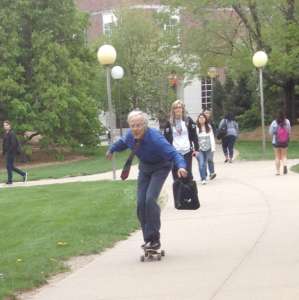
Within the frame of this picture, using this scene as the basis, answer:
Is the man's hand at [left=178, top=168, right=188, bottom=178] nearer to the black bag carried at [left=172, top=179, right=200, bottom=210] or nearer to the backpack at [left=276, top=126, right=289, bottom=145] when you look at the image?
the black bag carried at [left=172, top=179, right=200, bottom=210]

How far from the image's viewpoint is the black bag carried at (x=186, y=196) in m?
7.84

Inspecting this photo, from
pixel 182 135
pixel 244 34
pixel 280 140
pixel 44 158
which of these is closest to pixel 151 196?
pixel 182 135

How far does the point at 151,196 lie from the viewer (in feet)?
25.2

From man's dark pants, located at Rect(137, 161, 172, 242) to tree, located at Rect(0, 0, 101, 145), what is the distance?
23668 mm

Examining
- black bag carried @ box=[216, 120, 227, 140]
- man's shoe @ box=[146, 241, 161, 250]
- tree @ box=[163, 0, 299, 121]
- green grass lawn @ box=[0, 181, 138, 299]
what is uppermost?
tree @ box=[163, 0, 299, 121]

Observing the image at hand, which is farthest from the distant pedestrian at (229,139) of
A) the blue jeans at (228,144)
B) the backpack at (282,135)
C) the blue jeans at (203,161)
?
the blue jeans at (203,161)

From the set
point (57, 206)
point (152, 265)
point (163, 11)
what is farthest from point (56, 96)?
point (152, 265)

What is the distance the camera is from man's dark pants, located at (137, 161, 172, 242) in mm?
7703

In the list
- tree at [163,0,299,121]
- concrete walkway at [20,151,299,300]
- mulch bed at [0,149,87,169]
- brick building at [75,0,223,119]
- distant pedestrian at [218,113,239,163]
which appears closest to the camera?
concrete walkway at [20,151,299,300]

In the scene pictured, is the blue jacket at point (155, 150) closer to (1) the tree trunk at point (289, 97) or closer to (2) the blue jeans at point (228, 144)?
(2) the blue jeans at point (228, 144)

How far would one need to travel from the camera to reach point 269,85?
3962 cm

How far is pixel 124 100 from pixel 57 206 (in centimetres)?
3184

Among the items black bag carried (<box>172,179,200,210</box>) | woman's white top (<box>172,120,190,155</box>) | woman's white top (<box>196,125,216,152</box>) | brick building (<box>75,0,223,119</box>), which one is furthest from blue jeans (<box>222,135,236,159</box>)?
brick building (<box>75,0,223,119</box>)

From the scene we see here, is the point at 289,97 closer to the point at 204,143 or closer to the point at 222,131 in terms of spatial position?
the point at 222,131
